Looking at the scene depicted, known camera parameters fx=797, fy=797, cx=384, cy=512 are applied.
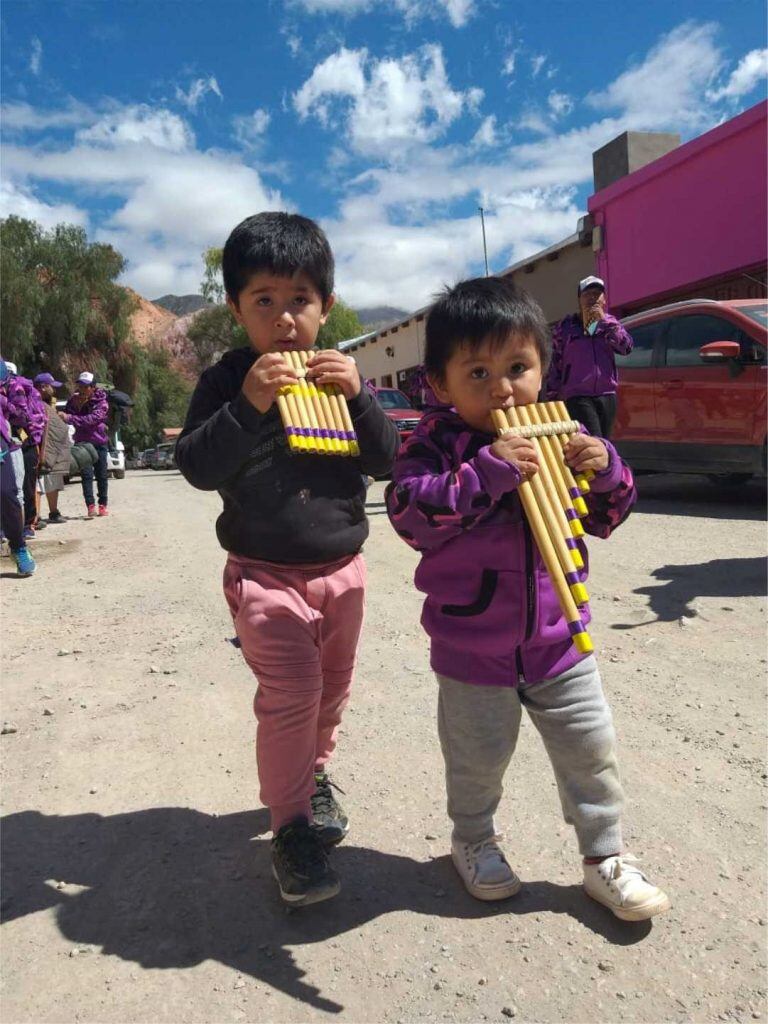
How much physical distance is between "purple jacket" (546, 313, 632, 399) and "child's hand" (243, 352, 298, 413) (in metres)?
3.91

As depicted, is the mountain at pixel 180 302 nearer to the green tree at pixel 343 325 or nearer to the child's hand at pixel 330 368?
the green tree at pixel 343 325

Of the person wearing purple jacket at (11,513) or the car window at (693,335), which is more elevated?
the car window at (693,335)

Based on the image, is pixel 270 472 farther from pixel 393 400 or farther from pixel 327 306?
pixel 393 400

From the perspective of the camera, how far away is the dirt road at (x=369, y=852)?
171 cm

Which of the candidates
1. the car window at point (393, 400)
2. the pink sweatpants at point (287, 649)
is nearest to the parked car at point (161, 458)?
the car window at point (393, 400)

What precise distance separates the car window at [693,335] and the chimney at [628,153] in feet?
34.8

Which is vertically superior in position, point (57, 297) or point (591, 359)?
point (57, 297)

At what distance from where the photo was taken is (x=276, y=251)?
2016 millimetres

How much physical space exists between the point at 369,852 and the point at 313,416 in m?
1.22

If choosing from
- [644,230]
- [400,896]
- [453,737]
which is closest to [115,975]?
[400,896]

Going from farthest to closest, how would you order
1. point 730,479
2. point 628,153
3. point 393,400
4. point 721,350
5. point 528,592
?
point 628,153 → point 393,400 → point 730,479 → point 721,350 → point 528,592

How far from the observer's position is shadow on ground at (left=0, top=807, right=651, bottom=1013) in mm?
1861

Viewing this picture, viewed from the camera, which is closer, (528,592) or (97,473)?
(528,592)

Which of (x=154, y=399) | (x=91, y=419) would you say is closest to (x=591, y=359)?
(x=91, y=419)
